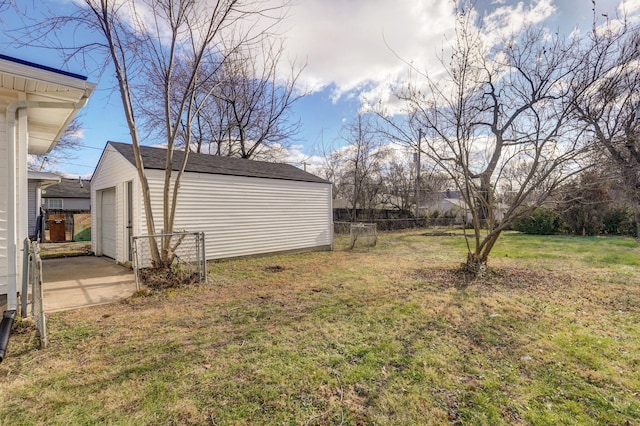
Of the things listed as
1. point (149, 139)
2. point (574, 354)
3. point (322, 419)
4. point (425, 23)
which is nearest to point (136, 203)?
point (322, 419)

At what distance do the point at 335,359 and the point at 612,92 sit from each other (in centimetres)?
723

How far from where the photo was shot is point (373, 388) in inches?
98.6

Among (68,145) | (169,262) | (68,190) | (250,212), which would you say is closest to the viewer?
(169,262)

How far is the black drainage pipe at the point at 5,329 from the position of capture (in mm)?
2693

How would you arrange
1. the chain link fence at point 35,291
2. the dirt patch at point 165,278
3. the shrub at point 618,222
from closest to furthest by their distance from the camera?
the chain link fence at point 35,291 < the dirt patch at point 165,278 < the shrub at point 618,222

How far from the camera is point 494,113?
7250mm

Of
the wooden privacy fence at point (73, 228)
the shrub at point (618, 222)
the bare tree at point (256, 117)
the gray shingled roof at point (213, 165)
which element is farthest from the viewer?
the shrub at point (618, 222)

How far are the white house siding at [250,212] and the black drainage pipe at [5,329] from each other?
3746mm

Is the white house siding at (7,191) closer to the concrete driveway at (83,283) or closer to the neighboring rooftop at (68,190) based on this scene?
the concrete driveway at (83,283)

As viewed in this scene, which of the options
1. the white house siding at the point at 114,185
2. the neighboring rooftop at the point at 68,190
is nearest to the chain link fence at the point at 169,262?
the white house siding at the point at 114,185

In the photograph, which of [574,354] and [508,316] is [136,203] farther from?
[574,354]

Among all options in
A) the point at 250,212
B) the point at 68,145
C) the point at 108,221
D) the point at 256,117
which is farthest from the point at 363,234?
the point at 68,145

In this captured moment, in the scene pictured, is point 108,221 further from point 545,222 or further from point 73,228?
point 545,222

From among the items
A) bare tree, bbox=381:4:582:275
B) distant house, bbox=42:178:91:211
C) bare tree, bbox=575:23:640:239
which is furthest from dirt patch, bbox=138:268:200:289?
distant house, bbox=42:178:91:211
